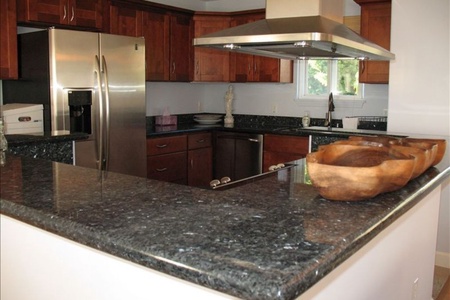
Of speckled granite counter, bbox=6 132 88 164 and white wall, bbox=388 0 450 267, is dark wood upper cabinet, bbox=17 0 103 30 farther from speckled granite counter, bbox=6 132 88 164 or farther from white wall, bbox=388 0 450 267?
white wall, bbox=388 0 450 267

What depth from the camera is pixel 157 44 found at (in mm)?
4934

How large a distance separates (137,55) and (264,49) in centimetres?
186

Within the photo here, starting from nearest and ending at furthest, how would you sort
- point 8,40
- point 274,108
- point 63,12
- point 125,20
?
point 8,40
point 63,12
point 125,20
point 274,108

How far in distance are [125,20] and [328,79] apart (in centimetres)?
228

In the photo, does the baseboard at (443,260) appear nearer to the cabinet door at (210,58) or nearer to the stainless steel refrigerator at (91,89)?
the stainless steel refrigerator at (91,89)

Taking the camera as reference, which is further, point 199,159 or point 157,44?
point 199,159

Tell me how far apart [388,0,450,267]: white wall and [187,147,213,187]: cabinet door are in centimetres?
214

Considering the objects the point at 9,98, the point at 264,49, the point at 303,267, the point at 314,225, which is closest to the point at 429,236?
the point at 264,49

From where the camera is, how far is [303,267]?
878 mm

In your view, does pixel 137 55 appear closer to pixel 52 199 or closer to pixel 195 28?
pixel 195 28

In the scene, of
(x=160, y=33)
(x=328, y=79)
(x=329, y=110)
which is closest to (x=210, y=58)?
(x=160, y=33)

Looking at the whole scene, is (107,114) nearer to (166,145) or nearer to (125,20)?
(166,145)

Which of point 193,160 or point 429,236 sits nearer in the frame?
A: point 429,236

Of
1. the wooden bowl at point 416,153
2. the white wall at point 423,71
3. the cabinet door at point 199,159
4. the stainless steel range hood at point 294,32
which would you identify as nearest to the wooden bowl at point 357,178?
the wooden bowl at point 416,153
